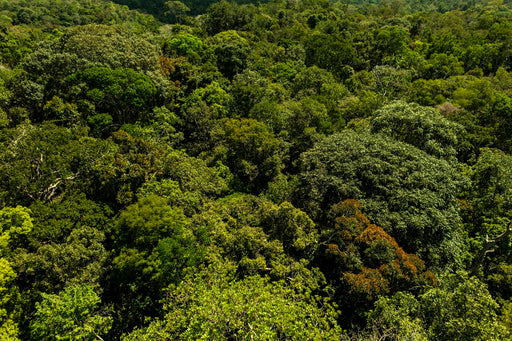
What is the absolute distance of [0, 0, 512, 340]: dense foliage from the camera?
13445 millimetres

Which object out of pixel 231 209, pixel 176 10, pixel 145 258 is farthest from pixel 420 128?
pixel 176 10

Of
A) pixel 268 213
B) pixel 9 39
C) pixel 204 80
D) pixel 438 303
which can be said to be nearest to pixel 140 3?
pixel 9 39

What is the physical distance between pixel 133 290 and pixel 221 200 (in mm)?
9962

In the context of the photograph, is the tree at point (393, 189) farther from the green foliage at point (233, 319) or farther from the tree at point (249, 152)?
the green foliage at point (233, 319)

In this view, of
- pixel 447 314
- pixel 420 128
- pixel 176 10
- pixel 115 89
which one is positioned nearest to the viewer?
pixel 447 314

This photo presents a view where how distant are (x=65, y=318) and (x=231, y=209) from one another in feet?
38.3

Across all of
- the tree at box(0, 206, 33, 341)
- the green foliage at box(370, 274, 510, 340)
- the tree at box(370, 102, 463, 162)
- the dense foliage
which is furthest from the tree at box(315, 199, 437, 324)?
the tree at box(0, 206, 33, 341)

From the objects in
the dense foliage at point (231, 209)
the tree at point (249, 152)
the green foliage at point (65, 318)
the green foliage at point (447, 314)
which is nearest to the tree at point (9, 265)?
the dense foliage at point (231, 209)

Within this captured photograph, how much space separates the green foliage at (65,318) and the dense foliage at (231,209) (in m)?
0.09

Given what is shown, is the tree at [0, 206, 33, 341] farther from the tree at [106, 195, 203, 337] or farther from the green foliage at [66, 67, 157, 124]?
the green foliage at [66, 67, 157, 124]

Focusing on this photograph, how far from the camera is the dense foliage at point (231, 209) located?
13.4 metres

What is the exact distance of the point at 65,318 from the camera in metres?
12.8

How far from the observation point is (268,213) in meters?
20.0

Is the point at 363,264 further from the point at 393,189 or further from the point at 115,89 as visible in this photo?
the point at 115,89
